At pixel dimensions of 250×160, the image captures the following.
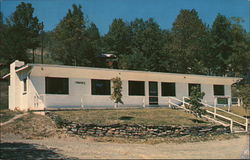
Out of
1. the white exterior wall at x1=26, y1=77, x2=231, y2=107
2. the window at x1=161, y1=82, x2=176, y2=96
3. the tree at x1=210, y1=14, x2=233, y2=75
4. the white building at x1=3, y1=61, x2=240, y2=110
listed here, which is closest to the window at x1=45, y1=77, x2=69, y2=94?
the white building at x1=3, y1=61, x2=240, y2=110

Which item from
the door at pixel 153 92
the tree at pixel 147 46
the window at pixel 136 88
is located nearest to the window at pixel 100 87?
the window at pixel 136 88

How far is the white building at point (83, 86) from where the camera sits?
17.8m

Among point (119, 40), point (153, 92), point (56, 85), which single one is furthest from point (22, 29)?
point (119, 40)

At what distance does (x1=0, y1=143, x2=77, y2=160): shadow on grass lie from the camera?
8922mm

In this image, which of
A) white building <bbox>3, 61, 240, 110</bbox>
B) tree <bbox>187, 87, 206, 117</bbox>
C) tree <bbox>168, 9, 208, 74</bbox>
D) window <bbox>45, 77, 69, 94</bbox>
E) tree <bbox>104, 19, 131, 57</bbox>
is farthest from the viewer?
tree <bbox>104, 19, 131, 57</bbox>

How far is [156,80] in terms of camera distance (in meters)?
22.0

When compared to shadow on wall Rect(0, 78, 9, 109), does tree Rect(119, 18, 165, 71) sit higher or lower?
higher

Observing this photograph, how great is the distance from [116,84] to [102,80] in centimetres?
318

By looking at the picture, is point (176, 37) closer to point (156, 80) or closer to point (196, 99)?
point (156, 80)

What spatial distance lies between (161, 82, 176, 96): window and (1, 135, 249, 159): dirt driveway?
10286mm

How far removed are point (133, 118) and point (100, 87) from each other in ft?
14.9

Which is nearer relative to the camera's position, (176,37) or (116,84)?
(116,84)

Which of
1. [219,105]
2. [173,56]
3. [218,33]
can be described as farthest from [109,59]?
[219,105]

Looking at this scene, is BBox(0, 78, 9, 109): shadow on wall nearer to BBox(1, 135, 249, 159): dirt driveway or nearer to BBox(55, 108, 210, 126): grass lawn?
BBox(55, 108, 210, 126): grass lawn
